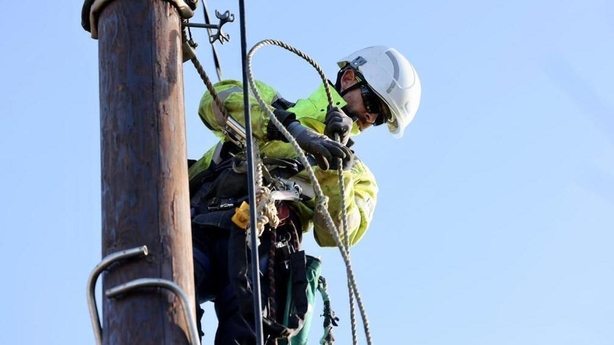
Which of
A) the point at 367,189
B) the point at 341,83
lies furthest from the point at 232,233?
the point at 341,83

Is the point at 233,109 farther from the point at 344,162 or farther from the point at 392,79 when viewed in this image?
the point at 392,79

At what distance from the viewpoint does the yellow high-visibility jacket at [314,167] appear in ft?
19.0

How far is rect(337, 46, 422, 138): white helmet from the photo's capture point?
22.0ft

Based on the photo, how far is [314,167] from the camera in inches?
233

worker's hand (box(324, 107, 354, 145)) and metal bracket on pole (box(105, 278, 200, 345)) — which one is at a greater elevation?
worker's hand (box(324, 107, 354, 145))

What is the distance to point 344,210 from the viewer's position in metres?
5.61

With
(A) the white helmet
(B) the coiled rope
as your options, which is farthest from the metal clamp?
(A) the white helmet

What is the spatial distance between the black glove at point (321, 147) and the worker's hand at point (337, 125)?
0.18 meters

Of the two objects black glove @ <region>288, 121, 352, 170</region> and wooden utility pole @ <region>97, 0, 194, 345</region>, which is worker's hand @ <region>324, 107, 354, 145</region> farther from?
wooden utility pole @ <region>97, 0, 194, 345</region>

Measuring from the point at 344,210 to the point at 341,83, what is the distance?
1.30 meters

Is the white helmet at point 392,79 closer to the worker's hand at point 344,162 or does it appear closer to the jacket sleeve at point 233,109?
the jacket sleeve at point 233,109

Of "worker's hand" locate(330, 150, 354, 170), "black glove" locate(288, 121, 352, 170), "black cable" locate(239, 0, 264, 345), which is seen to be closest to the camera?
Result: "black cable" locate(239, 0, 264, 345)

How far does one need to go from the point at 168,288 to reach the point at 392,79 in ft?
10.4

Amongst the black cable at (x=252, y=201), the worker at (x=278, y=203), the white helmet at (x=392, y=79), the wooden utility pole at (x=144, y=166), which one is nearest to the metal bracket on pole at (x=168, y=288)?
the wooden utility pole at (x=144, y=166)
